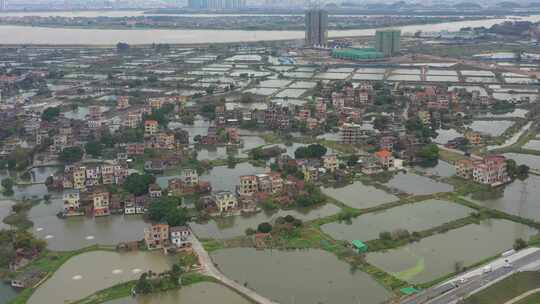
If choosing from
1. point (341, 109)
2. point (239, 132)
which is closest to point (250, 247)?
point (239, 132)

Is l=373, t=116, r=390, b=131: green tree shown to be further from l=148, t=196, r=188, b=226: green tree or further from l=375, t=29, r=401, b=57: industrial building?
l=375, t=29, r=401, b=57: industrial building

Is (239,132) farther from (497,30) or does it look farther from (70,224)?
(497,30)

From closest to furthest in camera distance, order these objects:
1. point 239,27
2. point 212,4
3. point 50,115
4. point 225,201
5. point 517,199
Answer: point 225,201, point 517,199, point 50,115, point 239,27, point 212,4

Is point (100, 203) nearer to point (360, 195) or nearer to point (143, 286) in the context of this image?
point (143, 286)

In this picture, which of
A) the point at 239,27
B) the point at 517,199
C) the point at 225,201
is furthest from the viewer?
the point at 239,27

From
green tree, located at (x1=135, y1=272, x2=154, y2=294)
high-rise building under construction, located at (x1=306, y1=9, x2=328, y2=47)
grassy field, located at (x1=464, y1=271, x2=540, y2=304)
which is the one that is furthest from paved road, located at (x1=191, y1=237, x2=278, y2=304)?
high-rise building under construction, located at (x1=306, y1=9, x2=328, y2=47)

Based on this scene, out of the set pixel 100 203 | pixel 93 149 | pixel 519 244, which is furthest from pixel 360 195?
pixel 93 149

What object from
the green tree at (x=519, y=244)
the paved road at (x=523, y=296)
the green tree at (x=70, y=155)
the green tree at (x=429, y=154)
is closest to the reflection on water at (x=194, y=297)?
the paved road at (x=523, y=296)
